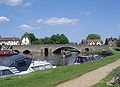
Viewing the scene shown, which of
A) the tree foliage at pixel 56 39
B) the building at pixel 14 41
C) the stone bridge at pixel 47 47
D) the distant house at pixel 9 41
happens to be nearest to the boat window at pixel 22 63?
the stone bridge at pixel 47 47

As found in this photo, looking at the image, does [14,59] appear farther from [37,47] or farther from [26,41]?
[26,41]

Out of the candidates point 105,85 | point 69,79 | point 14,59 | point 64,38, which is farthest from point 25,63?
point 64,38

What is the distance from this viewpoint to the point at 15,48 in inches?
5187

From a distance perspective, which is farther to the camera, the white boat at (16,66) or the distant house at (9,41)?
the distant house at (9,41)

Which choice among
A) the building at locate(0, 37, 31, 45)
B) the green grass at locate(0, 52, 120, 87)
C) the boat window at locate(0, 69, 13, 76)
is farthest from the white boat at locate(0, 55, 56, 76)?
the building at locate(0, 37, 31, 45)

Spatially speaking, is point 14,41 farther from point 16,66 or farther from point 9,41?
point 16,66

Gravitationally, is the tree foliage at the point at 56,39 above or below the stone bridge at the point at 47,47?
above

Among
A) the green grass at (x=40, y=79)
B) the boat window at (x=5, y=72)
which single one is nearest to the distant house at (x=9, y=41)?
the boat window at (x=5, y=72)

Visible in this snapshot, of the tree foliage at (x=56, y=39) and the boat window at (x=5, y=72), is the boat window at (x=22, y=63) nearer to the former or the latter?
the boat window at (x=5, y=72)

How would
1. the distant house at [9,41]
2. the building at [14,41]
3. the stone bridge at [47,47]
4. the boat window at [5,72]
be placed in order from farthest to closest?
the building at [14,41] → the distant house at [9,41] → the stone bridge at [47,47] → the boat window at [5,72]

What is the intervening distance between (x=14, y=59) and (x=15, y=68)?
73.1 inches

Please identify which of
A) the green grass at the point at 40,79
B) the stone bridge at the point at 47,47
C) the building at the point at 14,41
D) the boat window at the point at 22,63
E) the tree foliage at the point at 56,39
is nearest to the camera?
the green grass at the point at 40,79

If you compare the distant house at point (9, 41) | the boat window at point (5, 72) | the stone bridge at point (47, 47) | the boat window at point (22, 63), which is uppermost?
the distant house at point (9, 41)

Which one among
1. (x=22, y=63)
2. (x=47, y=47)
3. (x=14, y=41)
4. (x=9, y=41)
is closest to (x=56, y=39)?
(x=14, y=41)
